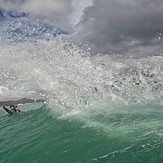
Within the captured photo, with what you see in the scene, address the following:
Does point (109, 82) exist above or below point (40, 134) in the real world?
above

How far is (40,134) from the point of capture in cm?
1814

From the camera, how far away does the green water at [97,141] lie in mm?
11305

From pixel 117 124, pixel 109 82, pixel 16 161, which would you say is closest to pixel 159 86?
pixel 109 82

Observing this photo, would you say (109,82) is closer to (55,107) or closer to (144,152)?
(55,107)

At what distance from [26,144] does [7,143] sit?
84.3 inches

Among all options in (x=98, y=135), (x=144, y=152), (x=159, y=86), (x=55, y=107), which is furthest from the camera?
(x=55, y=107)

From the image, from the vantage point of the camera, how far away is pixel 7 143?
58.1ft

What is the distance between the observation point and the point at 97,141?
1364 cm

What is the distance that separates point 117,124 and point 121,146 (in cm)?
395

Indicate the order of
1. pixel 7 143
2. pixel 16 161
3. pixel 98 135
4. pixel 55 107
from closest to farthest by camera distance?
pixel 16 161 → pixel 98 135 → pixel 7 143 → pixel 55 107

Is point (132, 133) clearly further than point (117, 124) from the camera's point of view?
No

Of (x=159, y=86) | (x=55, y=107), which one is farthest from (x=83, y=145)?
(x=55, y=107)

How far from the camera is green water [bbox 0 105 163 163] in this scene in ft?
37.1

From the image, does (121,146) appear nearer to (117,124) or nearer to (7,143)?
(117,124)
